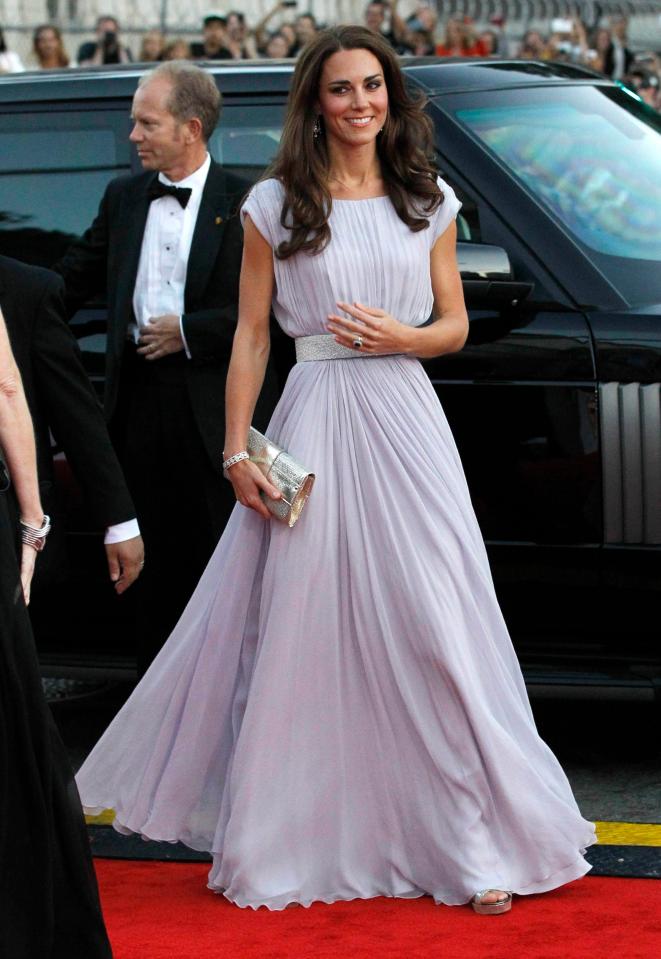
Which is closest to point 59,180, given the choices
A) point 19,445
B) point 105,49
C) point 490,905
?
point 19,445

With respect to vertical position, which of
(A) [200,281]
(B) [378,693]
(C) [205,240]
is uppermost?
(C) [205,240]

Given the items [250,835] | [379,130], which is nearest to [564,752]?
[250,835]

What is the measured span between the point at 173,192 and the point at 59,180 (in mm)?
448

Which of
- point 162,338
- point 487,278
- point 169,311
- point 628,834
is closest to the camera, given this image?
point 628,834

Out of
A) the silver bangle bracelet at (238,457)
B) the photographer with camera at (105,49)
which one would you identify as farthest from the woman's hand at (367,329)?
the photographer with camera at (105,49)

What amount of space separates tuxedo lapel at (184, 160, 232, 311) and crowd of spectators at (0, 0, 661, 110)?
25.9 ft

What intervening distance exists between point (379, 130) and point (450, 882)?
5.75ft

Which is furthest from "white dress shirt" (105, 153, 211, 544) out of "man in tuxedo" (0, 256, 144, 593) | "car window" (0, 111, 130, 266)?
"man in tuxedo" (0, 256, 144, 593)

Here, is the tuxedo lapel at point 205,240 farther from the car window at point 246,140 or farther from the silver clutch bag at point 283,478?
the silver clutch bag at point 283,478

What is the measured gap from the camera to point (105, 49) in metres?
15.9

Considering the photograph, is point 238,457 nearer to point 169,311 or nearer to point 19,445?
point 19,445

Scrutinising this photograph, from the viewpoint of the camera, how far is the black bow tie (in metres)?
5.22

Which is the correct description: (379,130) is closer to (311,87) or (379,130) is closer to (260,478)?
(311,87)

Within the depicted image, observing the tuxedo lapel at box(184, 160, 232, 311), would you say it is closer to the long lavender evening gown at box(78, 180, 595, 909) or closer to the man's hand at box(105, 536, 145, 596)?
the long lavender evening gown at box(78, 180, 595, 909)
